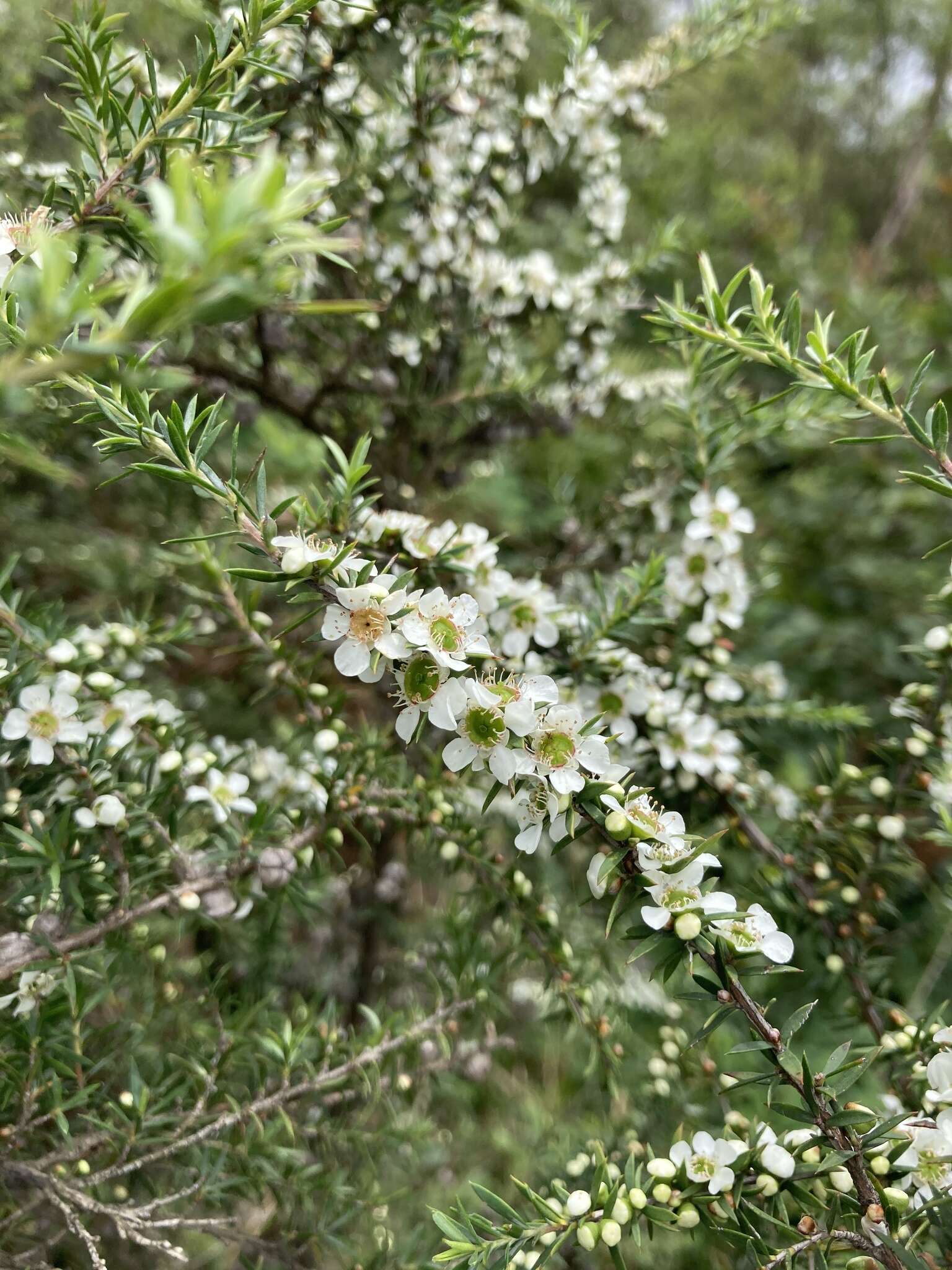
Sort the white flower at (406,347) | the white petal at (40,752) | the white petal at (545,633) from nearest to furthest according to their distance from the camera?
the white petal at (40,752)
the white petal at (545,633)
the white flower at (406,347)

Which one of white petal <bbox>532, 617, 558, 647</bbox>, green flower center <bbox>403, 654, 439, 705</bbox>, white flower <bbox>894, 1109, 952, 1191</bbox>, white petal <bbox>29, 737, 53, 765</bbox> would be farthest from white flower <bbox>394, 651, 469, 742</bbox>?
white flower <bbox>894, 1109, 952, 1191</bbox>

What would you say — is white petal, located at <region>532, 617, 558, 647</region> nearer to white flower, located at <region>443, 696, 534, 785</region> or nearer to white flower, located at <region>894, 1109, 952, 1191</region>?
white flower, located at <region>443, 696, 534, 785</region>

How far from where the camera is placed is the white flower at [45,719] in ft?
2.22

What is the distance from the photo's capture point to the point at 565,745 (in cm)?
55

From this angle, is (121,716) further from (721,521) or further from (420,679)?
(721,521)

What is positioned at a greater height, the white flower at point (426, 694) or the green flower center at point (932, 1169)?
the white flower at point (426, 694)

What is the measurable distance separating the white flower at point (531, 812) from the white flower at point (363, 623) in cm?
14

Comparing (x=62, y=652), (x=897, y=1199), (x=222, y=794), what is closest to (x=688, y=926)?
(x=897, y=1199)

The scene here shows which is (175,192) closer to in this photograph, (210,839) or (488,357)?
(210,839)

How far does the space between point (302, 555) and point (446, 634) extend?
0.11 meters

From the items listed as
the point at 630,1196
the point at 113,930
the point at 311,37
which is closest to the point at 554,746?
the point at 630,1196

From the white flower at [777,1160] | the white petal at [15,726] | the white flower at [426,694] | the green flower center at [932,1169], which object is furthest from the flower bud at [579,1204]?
the white petal at [15,726]

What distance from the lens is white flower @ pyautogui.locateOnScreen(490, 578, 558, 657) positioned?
0.75 meters

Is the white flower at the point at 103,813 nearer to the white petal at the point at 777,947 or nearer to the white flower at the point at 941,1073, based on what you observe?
the white petal at the point at 777,947
